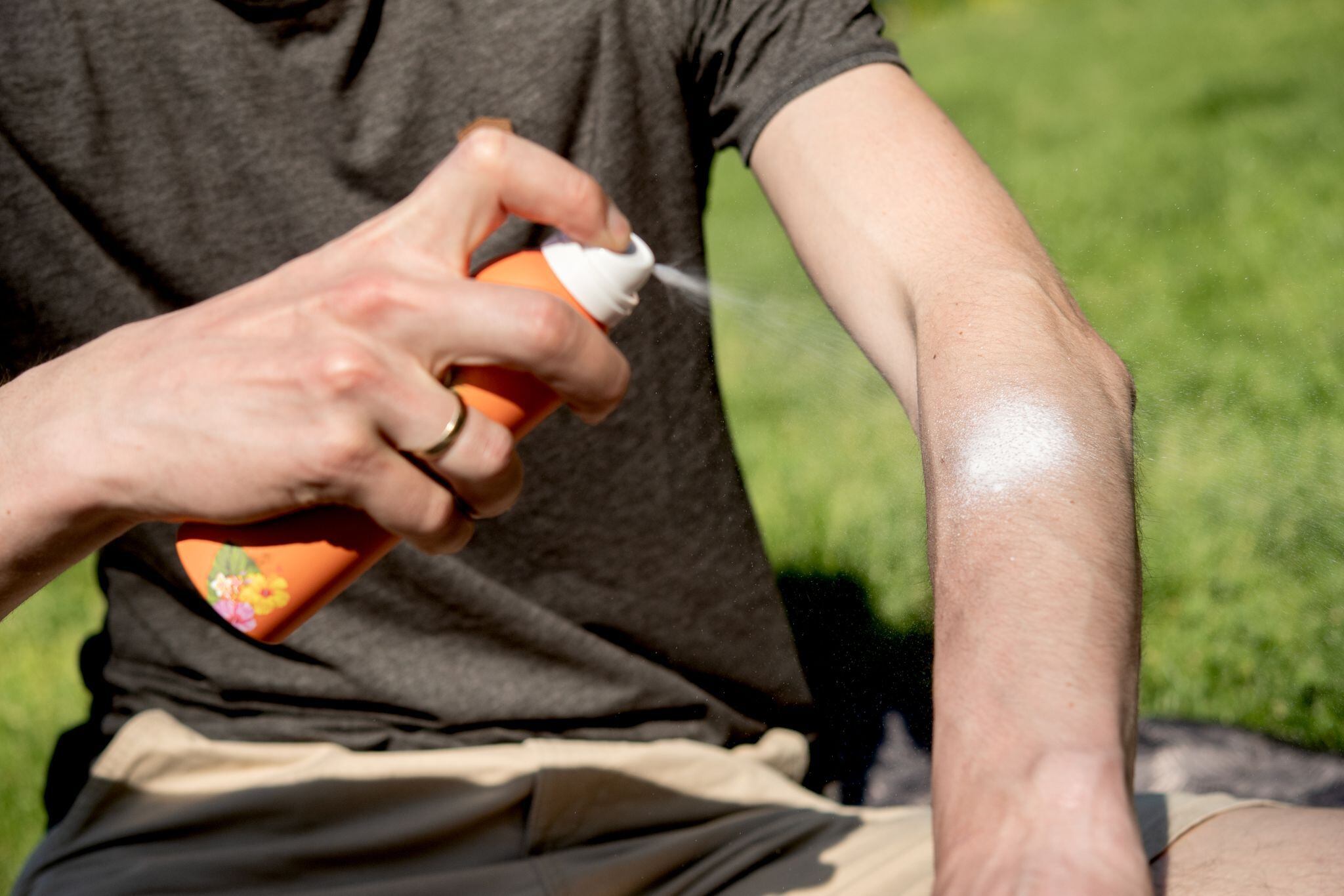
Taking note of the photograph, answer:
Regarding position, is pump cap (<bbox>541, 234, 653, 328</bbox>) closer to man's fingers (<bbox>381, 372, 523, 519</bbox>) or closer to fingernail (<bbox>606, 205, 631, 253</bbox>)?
fingernail (<bbox>606, 205, 631, 253</bbox>)

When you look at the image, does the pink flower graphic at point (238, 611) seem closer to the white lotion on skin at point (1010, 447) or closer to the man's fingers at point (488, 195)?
the man's fingers at point (488, 195)

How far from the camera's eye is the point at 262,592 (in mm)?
1115

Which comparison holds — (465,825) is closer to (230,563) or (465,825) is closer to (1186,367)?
(230,563)

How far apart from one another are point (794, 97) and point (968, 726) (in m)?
0.88

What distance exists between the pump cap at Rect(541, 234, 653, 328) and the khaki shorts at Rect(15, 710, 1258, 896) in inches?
32.4

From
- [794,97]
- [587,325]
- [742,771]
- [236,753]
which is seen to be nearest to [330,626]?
[236,753]

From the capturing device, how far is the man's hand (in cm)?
101

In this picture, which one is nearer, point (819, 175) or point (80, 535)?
point (80, 535)

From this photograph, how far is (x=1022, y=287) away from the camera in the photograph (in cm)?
124

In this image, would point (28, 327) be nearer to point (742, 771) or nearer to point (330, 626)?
point (330, 626)

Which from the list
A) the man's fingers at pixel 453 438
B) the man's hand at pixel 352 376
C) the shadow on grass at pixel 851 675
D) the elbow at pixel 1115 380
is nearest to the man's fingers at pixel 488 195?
the man's hand at pixel 352 376

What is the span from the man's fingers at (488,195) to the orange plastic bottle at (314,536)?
0.05 meters

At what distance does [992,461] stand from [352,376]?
1.94 feet

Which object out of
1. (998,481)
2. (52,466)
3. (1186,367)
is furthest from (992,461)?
A: (1186,367)
